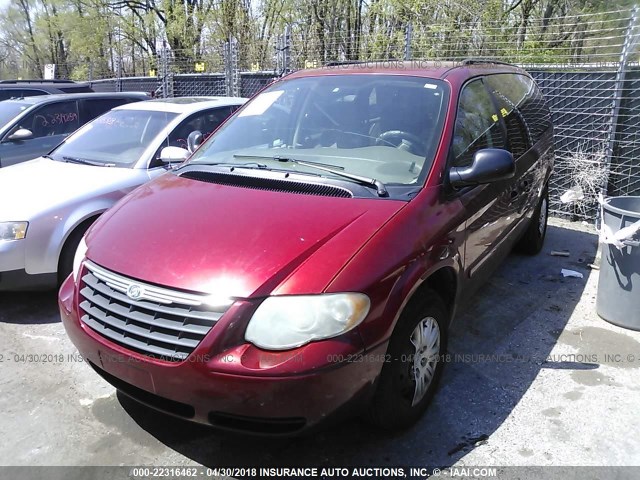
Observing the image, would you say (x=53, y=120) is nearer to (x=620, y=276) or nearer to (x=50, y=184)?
(x=50, y=184)

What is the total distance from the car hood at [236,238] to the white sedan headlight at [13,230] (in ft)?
4.65

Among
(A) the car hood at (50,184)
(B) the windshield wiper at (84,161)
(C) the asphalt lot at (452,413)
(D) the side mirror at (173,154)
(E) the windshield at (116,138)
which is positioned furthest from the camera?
(E) the windshield at (116,138)

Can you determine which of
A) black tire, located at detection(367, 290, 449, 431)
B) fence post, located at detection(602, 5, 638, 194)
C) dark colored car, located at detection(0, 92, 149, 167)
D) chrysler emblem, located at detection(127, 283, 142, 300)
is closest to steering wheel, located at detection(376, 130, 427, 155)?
black tire, located at detection(367, 290, 449, 431)

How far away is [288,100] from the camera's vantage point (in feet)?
12.7

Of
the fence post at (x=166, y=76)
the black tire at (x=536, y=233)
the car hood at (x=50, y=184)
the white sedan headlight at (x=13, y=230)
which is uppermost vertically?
the fence post at (x=166, y=76)

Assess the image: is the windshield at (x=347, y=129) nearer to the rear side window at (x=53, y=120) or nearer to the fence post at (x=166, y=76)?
the rear side window at (x=53, y=120)

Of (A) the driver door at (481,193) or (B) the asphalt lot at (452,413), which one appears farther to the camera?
(A) the driver door at (481,193)

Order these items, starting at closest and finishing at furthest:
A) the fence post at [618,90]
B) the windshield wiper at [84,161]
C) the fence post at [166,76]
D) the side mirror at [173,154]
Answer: the side mirror at [173,154] < the windshield wiper at [84,161] < the fence post at [618,90] < the fence post at [166,76]

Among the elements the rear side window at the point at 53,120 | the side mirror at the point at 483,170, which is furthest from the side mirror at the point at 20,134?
the side mirror at the point at 483,170

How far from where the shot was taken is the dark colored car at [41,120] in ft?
21.9

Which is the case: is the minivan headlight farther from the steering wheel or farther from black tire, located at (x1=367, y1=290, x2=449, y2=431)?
the steering wheel

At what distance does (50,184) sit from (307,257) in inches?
127

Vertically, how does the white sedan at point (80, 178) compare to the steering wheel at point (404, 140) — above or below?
below

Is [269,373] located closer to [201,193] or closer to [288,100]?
[201,193]
